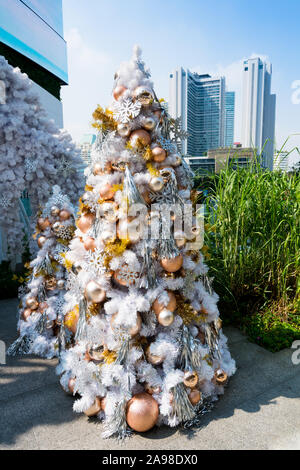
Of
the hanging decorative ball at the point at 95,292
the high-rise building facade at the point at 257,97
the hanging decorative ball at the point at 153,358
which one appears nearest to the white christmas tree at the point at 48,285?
the hanging decorative ball at the point at 95,292

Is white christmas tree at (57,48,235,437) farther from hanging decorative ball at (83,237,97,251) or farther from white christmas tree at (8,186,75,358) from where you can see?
white christmas tree at (8,186,75,358)

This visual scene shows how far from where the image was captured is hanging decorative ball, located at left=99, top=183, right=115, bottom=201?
1.89 m

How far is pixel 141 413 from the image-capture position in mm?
1696

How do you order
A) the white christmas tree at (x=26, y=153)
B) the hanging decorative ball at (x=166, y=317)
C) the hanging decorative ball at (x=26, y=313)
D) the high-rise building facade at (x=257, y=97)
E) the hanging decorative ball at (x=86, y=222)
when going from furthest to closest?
the high-rise building facade at (x=257, y=97)
the white christmas tree at (x=26, y=153)
the hanging decorative ball at (x=26, y=313)
the hanging decorative ball at (x=86, y=222)
the hanging decorative ball at (x=166, y=317)

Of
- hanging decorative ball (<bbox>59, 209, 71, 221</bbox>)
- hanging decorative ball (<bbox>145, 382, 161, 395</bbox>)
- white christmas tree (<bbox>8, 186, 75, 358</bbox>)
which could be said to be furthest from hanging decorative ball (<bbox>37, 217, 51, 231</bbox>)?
hanging decorative ball (<bbox>145, 382, 161, 395</bbox>)

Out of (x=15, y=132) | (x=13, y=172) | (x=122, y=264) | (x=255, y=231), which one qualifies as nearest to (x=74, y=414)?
(x=122, y=264)

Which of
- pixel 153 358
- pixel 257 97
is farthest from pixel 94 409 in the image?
pixel 257 97

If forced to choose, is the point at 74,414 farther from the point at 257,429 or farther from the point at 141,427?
the point at 257,429

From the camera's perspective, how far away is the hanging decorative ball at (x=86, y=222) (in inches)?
80.7

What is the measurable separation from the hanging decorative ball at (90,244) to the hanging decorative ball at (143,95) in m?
0.92

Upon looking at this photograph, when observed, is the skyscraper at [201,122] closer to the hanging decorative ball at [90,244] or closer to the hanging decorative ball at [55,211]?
the hanging decorative ball at [55,211]

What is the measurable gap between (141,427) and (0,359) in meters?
1.53

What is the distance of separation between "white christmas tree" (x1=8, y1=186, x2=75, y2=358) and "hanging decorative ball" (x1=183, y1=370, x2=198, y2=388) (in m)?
1.35

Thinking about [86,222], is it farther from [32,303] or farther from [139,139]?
[32,303]
